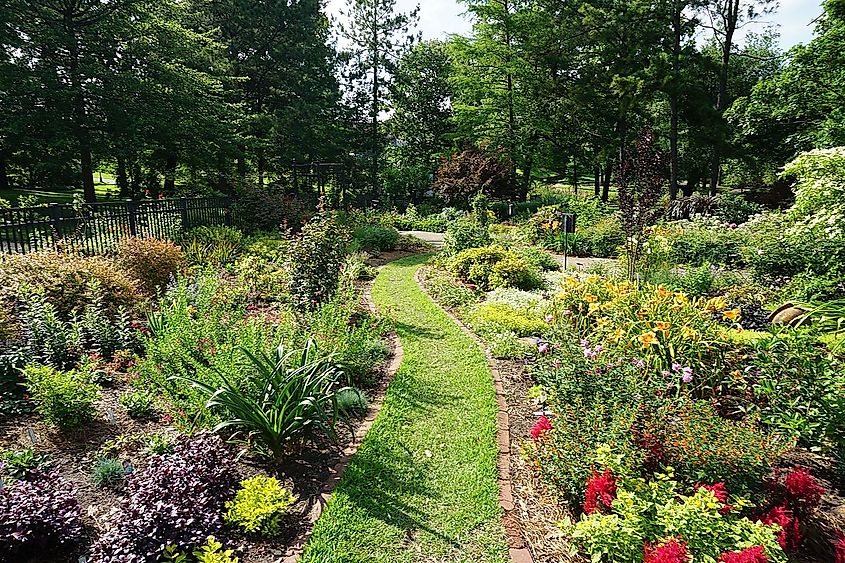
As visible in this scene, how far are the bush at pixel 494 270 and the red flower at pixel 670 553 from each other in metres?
5.93

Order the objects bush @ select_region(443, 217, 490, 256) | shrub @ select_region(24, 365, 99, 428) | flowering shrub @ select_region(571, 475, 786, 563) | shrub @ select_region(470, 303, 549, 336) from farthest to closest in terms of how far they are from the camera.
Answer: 1. bush @ select_region(443, 217, 490, 256)
2. shrub @ select_region(470, 303, 549, 336)
3. shrub @ select_region(24, 365, 99, 428)
4. flowering shrub @ select_region(571, 475, 786, 563)

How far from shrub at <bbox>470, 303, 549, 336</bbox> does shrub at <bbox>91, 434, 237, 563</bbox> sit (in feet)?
12.4

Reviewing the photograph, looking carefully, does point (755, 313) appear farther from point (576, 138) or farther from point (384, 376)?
point (576, 138)

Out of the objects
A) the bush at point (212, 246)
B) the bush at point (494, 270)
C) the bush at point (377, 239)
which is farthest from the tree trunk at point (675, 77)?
Result: the bush at point (212, 246)

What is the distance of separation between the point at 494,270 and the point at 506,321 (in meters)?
2.26

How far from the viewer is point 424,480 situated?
10.8 ft

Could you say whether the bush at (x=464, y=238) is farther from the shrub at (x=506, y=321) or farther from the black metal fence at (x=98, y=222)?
the black metal fence at (x=98, y=222)

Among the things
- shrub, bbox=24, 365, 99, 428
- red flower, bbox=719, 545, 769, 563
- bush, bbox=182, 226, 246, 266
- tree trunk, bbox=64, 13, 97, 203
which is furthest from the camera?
tree trunk, bbox=64, 13, 97, 203

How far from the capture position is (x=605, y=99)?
2059 cm

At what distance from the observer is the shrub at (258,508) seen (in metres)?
2.63

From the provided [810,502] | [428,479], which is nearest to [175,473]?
[428,479]

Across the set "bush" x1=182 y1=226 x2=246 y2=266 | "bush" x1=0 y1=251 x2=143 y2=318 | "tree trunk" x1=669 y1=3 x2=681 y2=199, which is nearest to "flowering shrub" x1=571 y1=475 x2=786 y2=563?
"bush" x1=0 y1=251 x2=143 y2=318

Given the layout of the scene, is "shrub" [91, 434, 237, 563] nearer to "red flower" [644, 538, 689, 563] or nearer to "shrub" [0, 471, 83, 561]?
"shrub" [0, 471, 83, 561]

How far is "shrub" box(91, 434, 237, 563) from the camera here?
2.30m
